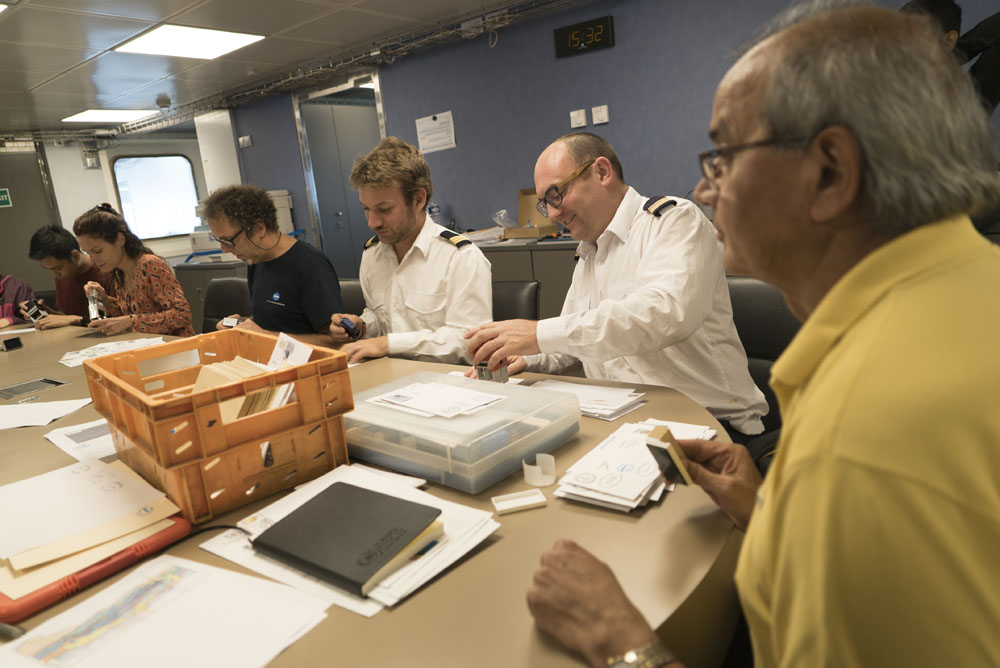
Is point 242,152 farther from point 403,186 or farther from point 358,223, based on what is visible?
point 403,186

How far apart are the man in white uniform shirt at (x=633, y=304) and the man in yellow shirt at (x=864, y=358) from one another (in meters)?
0.81

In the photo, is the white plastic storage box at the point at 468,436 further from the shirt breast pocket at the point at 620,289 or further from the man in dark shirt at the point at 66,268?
the man in dark shirt at the point at 66,268

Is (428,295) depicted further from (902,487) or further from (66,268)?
(66,268)

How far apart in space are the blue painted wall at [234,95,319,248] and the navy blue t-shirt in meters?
4.18

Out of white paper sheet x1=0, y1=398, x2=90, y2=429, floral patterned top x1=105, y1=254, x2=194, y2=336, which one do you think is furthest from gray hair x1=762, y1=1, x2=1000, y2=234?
floral patterned top x1=105, y1=254, x2=194, y2=336

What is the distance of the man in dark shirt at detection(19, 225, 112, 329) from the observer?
3742mm

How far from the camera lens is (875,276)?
572 mm

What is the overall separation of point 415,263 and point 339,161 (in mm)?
4810

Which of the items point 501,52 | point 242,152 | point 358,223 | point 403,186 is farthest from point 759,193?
point 242,152

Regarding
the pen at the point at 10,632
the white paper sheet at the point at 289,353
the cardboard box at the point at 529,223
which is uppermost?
the cardboard box at the point at 529,223

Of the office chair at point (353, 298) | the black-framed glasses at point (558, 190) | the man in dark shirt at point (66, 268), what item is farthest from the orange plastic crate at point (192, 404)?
the man in dark shirt at point (66, 268)

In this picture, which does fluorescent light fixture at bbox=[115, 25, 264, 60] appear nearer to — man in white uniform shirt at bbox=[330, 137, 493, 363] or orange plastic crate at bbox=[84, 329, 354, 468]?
man in white uniform shirt at bbox=[330, 137, 493, 363]

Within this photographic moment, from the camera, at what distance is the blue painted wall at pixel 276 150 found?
21.0ft

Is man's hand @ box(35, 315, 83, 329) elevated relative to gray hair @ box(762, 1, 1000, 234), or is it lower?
lower
